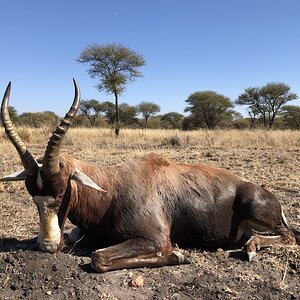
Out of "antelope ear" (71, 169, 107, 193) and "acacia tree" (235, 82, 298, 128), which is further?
"acacia tree" (235, 82, 298, 128)

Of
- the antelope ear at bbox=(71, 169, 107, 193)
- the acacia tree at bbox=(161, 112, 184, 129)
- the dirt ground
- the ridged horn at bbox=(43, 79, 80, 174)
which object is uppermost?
the acacia tree at bbox=(161, 112, 184, 129)

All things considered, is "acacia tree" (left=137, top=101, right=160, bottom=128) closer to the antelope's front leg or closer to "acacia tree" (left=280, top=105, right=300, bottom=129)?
"acacia tree" (left=280, top=105, right=300, bottom=129)

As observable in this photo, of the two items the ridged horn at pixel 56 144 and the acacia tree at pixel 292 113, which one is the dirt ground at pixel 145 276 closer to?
the ridged horn at pixel 56 144

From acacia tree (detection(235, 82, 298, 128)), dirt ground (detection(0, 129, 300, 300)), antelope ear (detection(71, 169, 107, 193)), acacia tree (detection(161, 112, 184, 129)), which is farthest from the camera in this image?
acacia tree (detection(161, 112, 184, 129))

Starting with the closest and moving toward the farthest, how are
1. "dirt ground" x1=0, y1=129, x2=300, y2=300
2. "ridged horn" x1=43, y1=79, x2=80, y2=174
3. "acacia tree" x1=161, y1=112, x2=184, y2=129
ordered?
"dirt ground" x1=0, y1=129, x2=300, y2=300
"ridged horn" x1=43, y1=79, x2=80, y2=174
"acacia tree" x1=161, y1=112, x2=184, y2=129

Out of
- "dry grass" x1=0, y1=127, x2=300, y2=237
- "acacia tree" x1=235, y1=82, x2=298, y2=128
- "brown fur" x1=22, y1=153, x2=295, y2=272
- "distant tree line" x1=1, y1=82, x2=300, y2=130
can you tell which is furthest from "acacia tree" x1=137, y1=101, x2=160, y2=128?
"brown fur" x1=22, y1=153, x2=295, y2=272

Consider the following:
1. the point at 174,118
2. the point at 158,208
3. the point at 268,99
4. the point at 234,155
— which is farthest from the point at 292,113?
the point at 158,208

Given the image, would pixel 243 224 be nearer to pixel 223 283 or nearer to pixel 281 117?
pixel 223 283

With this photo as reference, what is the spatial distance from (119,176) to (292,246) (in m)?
2.20

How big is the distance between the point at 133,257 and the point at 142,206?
569 millimetres

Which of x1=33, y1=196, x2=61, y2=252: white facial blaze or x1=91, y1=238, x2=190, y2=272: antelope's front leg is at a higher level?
x1=33, y1=196, x2=61, y2=252: white facial blaze

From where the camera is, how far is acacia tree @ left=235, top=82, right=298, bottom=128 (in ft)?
153

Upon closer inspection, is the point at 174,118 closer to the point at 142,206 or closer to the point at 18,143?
the point at 142,206

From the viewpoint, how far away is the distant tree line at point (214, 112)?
47.3m
